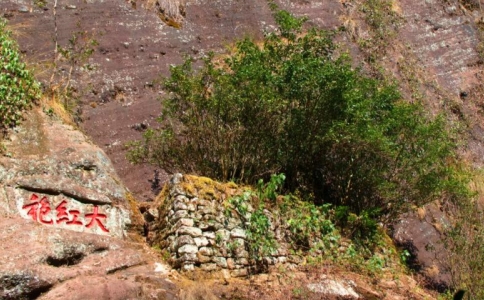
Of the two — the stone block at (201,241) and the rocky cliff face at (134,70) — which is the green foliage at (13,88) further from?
the stone block at (201,241)

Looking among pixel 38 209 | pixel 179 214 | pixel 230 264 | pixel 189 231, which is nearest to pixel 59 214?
pixel 38 209

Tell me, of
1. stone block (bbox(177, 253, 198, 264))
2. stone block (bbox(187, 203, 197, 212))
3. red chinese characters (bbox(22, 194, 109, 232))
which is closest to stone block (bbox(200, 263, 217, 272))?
stone block (bbox(177, 253, 198, 264))

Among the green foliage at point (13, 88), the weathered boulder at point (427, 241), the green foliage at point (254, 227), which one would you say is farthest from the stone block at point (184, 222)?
the weathered boulder at point (427, 241)

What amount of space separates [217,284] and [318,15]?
1193cm

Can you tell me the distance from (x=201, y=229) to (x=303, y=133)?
→ 10.4ft

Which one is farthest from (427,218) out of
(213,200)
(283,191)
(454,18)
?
(454,18)

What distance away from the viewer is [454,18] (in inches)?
806

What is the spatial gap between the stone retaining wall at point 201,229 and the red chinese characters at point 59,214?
0.94 m

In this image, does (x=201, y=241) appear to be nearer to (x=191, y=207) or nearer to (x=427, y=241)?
(x=191, y=207)

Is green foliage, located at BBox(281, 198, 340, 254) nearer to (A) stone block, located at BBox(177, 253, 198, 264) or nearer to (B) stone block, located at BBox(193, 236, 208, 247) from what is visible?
(B) stone block, located at BBox(193, 236, 208, 247)

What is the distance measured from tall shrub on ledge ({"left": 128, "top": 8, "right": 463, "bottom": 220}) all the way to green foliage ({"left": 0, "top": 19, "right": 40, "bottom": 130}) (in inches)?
91.2

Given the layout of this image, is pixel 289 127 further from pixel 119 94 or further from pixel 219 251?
pixel 119 94

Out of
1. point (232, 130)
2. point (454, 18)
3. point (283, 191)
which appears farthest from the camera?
point (454, 18)

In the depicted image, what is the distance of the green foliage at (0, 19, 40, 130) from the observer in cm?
821
